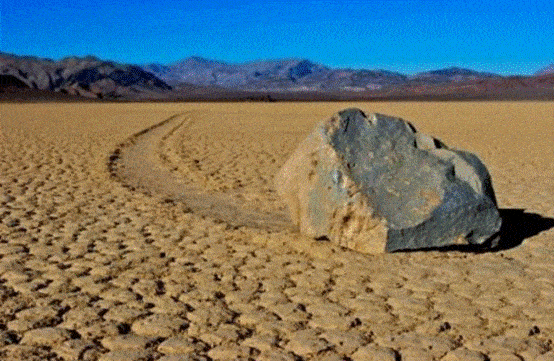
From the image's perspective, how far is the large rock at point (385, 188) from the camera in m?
4.79

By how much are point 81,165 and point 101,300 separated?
6.83 metres

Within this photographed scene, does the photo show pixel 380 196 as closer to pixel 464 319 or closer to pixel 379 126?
pixel 379 126

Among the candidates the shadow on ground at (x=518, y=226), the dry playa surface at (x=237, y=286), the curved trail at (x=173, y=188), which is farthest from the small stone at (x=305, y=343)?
the curved trail at (x=173, y=188)

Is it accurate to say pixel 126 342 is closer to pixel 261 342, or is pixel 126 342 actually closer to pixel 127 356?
→ pixel 127 356

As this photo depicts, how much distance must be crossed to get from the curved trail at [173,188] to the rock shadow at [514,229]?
4.95 feet

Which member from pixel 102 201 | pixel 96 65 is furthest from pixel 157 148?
pixel 96 65

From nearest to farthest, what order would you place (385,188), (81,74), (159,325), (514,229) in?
(159,325) < (385,188) < (514,229) < (81,74)

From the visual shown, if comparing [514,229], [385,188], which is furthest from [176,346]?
[514,229]

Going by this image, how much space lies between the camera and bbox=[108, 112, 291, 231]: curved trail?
636 cm

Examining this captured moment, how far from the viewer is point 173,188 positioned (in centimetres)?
821

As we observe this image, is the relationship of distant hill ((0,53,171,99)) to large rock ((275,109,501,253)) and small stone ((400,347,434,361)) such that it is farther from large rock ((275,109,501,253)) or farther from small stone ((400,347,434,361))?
small stone ((400,347,434,361))

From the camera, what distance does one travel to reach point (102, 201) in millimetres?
7113

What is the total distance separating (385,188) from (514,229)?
1.47 metres

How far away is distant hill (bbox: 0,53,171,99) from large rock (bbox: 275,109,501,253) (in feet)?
372
